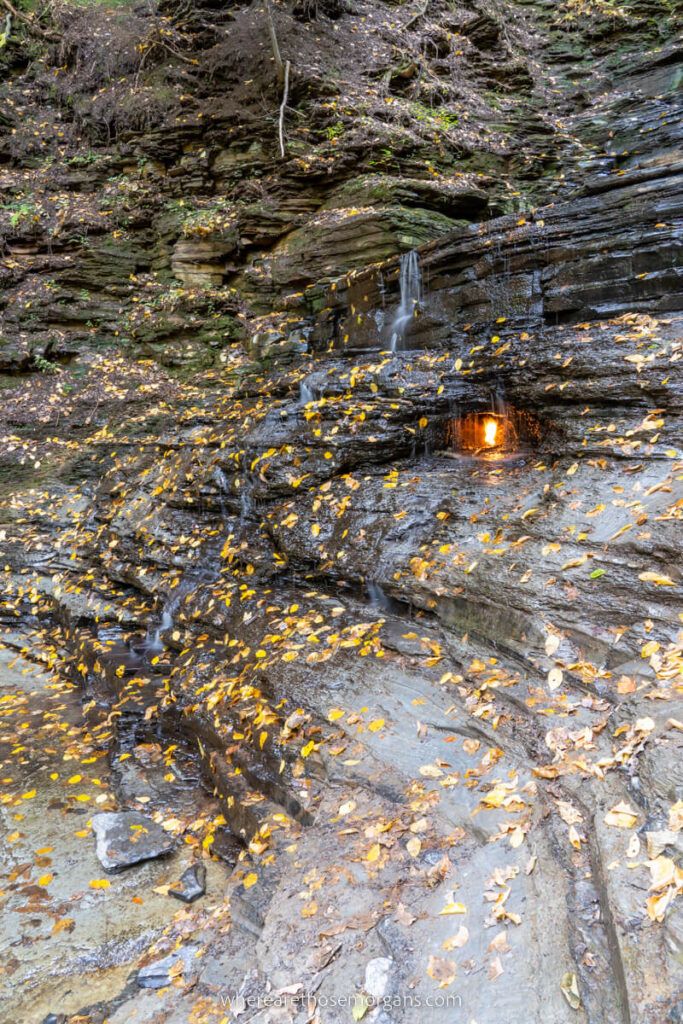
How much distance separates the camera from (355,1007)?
255cm

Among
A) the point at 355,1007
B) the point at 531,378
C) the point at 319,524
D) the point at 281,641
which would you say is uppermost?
the point at 531,378

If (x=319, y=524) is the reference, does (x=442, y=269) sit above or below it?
above

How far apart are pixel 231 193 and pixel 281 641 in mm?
11211

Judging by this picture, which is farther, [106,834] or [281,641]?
[281,641]

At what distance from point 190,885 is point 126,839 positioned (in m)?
0.79

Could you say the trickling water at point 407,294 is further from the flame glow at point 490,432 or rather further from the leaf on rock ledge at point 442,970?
the leaf on rock ledge at point 442,970

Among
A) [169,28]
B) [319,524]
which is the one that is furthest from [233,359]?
[169,28]

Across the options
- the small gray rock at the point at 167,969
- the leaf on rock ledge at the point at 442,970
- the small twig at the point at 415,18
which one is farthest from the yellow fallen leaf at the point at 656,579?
the small twig at the point at 415,18

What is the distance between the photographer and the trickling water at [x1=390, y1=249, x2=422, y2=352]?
26.1ft

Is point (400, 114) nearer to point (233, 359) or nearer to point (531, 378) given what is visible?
point (233, 359)

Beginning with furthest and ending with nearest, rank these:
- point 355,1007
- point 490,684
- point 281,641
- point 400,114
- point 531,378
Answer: point 400,114, point 531,378, point 281,641, point 490,684, point 355,1007

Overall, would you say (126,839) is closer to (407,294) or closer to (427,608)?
(427,608)

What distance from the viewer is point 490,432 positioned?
698 centimetres

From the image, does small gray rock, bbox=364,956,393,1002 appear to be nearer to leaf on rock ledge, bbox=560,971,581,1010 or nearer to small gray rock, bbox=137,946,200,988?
leaf on rock ledge, bbox=560,971,581,1010
